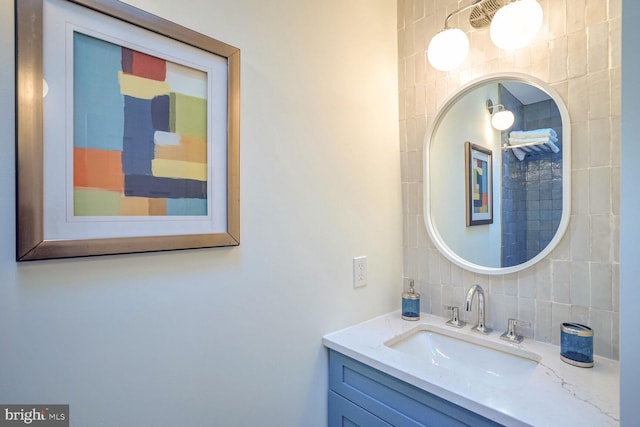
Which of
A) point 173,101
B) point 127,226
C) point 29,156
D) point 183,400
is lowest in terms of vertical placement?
point 183,400

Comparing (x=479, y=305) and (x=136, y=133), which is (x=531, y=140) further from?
(x=136, y=133)

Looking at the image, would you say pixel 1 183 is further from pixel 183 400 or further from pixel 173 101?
pixel 183 400

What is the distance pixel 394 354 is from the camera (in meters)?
1.01

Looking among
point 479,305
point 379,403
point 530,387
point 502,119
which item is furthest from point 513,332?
point 502,119

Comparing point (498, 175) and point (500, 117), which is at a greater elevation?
point (500, 117)

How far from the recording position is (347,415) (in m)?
1.09

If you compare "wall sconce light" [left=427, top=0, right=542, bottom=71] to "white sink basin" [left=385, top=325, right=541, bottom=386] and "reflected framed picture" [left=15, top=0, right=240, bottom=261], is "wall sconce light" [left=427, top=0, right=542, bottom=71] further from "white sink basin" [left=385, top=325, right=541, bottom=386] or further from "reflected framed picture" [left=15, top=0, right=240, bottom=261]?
"white sink basin" [left=385, top=325, right=541, bottom=386]

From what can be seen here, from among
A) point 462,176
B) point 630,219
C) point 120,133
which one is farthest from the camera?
point 462,176

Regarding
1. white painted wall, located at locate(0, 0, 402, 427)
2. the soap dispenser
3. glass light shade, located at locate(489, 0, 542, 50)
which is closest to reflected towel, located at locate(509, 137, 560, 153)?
glass light shade, located at locate(489, 0, 542, 50)

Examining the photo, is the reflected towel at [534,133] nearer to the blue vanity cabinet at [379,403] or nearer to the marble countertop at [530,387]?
the marble countertop at [530,387]

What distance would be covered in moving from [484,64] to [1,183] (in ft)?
4.97

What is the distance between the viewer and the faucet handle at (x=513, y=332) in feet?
3.65

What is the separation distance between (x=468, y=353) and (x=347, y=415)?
1.62 feet

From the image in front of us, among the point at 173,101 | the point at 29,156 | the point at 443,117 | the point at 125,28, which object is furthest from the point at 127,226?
the point at 443,117
